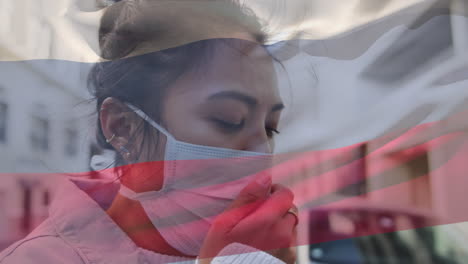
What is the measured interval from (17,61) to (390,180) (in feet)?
3.15

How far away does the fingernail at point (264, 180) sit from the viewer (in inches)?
38.2

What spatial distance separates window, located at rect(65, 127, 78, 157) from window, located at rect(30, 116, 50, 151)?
48 millimetres

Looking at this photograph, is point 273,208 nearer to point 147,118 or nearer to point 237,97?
point 237,97

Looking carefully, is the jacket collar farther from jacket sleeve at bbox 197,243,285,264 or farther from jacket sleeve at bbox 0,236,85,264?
jacket sleeve at bbox 197,243,285,264

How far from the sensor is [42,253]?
0.95 meters

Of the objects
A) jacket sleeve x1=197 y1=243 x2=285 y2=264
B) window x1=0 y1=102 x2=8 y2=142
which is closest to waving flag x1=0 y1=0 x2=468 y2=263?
window x1=0 y1=102 x2=8 y2=142

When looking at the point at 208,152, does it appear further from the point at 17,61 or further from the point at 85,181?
the point at 17,61

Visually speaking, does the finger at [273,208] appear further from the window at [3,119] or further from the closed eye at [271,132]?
the window at [3,119]

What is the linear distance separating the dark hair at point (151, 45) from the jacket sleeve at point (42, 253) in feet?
0.84

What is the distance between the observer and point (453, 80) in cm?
99

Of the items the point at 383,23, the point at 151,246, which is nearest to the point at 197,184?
the point at 151,246

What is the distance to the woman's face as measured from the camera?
95cm

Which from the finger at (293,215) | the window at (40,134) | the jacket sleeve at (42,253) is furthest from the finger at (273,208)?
the window at (40,134)

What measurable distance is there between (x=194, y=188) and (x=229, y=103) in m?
0.22
